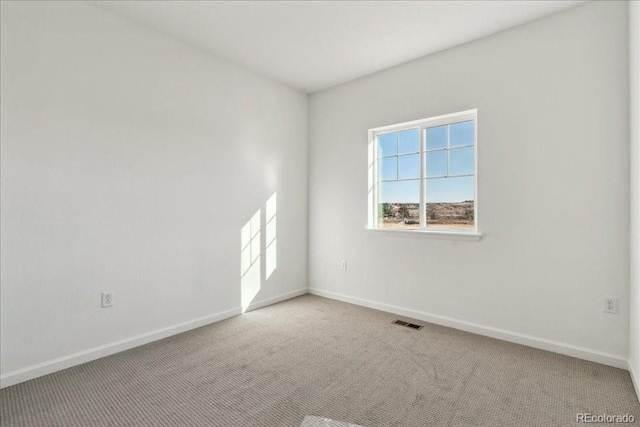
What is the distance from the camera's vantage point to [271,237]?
3938 millimetres

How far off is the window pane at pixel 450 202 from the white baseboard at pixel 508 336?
0.94 m

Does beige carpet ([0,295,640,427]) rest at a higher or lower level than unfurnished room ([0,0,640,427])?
lower

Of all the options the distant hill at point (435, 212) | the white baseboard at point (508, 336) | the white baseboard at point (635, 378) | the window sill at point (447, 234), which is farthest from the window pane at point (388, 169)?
the white baseboard at point (635, 378)

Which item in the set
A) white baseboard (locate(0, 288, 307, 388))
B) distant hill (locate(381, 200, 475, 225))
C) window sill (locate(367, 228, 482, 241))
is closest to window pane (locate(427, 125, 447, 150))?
distant hill (locate(381, 200, 475, 225))

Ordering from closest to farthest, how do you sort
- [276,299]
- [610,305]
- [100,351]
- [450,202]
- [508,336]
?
1. [610,305]
2. [100,351]
3. [508,336]
4. [450,202]
5. [276,299]

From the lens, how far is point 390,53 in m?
3.25

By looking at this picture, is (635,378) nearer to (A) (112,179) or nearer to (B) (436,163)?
(B) (436,163)

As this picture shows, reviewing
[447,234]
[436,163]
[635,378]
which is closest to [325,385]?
[447,234]

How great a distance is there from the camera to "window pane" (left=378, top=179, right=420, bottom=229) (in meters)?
3.53

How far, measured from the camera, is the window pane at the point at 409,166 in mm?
3511

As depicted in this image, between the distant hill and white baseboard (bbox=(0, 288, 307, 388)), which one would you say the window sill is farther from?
white baseboard (bbox=(0, 288, 307, 388))

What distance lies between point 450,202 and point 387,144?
3.36 ft

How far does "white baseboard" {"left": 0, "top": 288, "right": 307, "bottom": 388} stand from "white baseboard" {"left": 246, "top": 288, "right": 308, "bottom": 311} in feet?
0.67

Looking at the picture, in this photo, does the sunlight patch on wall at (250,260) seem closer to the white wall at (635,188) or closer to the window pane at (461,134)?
the window pane at (461,134)
